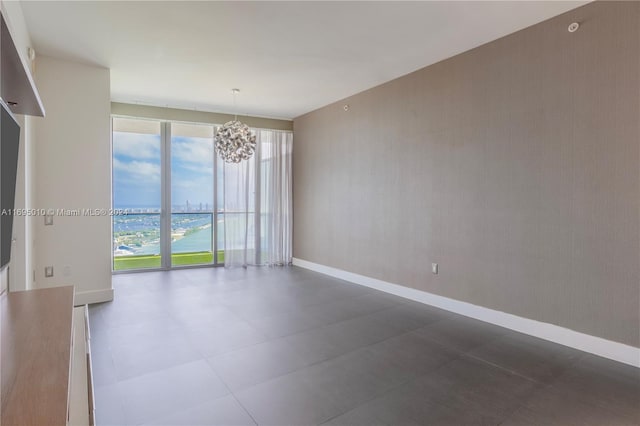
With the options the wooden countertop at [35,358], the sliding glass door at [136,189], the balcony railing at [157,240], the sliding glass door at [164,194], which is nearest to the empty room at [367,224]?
the wooden countertop at [35,358]

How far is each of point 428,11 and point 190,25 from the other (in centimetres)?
215

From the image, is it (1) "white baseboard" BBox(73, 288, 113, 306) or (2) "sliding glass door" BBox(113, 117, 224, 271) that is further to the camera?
(2) "sliding glass door" BBox(113, 117, 224, 271)

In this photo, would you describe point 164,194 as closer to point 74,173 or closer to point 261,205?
point 261,205

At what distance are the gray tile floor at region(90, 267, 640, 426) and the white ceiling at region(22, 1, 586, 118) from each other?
2.88 meters

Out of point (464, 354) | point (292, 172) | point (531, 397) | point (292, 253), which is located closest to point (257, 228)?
point (292, 253)

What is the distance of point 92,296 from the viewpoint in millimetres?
4203

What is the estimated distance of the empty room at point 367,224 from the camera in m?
2.07

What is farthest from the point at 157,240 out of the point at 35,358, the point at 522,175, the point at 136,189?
the point at 522,175

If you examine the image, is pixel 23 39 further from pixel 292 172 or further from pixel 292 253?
pixel 292 253

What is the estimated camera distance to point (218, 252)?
21.7 feet

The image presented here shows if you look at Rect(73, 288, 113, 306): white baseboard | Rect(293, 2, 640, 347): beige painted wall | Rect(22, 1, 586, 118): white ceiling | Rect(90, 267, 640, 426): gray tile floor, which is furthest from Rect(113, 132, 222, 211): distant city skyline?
Rect(293, 2, 640, 347): beige painted wall

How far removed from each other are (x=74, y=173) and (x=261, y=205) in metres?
3.20

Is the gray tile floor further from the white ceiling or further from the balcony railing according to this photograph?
the white ceiling

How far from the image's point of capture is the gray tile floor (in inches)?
81.1
